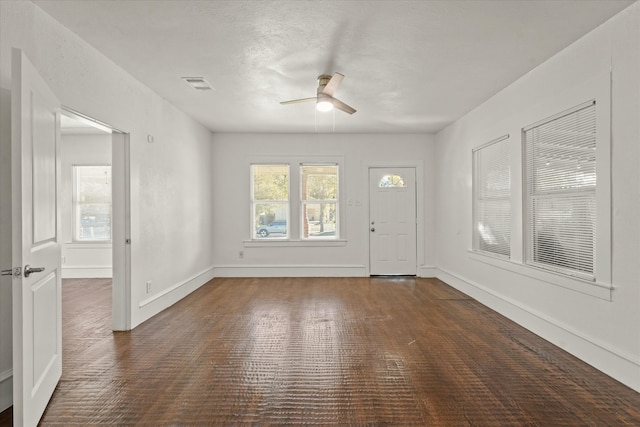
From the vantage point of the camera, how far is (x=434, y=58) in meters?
3.44

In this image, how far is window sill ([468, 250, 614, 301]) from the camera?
9.14 feet

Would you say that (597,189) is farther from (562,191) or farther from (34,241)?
(34,241)

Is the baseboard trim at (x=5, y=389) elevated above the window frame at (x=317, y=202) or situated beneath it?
situated beneath

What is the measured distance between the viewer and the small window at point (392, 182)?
6816 millimetres

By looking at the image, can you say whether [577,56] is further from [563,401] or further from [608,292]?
[563,401]

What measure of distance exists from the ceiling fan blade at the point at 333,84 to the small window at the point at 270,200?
327 cm

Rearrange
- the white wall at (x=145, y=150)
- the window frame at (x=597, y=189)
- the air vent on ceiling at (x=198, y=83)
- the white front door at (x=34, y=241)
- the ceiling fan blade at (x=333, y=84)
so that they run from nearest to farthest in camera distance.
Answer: the white front door at (x=34, y=241) < the white wall at (x=145, y=150) < the window frame at (x=597, y=189) < the ceiling fan blade at (x=333, y=84) < the air vent on ceiling at (x=198, y=83)

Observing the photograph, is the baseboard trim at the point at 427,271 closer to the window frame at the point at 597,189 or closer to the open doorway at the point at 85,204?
the window frame at the point at 597,189

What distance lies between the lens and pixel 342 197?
22.3 feet

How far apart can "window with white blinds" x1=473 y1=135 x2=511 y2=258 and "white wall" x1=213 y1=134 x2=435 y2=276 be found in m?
1.70

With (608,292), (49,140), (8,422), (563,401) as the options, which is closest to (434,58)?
(608,292)

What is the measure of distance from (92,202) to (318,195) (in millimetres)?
4196

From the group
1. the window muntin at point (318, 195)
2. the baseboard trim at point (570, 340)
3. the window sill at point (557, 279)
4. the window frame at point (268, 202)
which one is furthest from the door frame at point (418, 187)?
the window sill at point (557, 279)

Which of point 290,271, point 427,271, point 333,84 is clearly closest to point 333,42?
point 333,84
